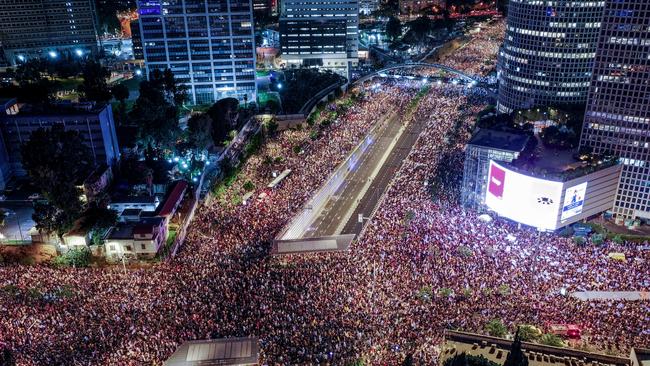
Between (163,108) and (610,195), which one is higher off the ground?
(163,108)

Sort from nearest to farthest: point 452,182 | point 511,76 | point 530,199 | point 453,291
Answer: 1. point 453,291
2. point 530,199
3. point 452,182
4. point 511,76

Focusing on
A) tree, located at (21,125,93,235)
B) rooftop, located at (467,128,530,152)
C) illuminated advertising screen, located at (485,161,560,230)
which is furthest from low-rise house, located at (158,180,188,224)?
illuminated advertising screen, located at (485,161,560,230)

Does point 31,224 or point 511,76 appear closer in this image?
point 31,224

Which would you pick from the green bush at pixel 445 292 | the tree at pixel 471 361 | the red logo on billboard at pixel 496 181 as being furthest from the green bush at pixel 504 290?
the red logo on billboard at pixel 496 181

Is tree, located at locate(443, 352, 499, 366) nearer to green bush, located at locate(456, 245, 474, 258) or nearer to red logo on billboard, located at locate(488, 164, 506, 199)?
green bush, located at locate(456, 245, 474, 258)

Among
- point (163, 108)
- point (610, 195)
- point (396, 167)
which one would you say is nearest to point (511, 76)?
point (396, 167)

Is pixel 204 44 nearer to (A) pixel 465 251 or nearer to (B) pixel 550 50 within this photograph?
(B) pixel 550 50

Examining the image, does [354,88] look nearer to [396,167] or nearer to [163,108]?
[396,167]
